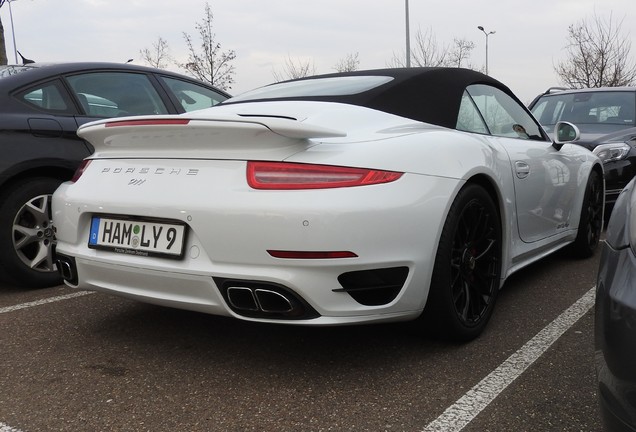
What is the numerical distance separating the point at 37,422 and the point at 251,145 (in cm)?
126

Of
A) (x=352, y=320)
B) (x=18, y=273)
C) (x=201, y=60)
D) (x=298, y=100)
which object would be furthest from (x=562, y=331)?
(x=201, y=60)

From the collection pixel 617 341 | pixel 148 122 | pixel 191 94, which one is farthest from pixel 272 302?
pixel 191 94

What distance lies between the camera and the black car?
143 inches

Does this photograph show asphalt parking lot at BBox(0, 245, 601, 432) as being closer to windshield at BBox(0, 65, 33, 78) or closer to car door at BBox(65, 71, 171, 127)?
car door at BBox(65, 71, 171, 127)

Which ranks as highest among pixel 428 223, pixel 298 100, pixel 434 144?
pixel 298 100

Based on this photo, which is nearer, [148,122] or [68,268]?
[148,122]

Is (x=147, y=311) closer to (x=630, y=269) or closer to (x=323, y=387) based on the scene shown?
(x=323, y=387)

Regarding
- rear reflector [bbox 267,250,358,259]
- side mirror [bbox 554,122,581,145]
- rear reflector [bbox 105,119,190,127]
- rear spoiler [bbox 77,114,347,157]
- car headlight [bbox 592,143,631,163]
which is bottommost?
rear reflector [bbox 267,250,358,259]

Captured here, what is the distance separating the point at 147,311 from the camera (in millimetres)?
3326

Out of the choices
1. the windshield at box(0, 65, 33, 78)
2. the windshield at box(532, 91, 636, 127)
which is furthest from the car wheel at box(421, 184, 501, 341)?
the windshield at box(532, 91, 636, 127)

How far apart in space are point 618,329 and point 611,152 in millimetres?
4775

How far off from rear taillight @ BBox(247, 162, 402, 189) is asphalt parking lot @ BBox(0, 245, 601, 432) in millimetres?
813

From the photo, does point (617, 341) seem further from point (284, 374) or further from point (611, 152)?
point (611, 152)

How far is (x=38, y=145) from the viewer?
12.2ft
